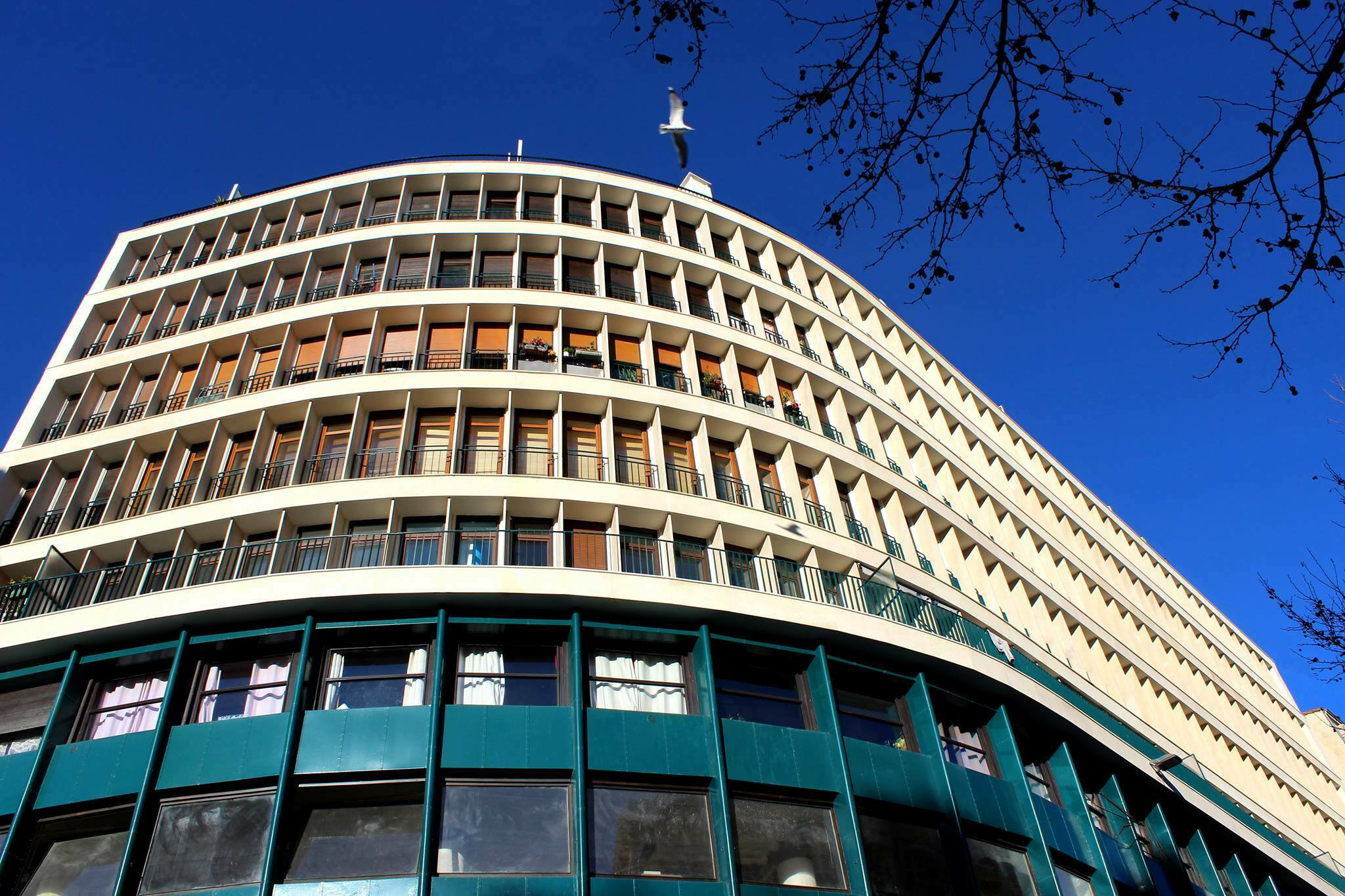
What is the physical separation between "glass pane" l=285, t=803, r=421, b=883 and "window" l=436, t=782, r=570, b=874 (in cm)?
56

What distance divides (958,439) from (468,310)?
59.9 ft

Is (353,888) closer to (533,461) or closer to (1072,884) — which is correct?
(533,461)

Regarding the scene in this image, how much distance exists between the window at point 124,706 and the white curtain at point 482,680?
5.23 m

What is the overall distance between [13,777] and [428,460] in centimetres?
934

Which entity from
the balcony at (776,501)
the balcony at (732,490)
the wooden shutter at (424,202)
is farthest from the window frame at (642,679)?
the wooden shutter at (424,202)

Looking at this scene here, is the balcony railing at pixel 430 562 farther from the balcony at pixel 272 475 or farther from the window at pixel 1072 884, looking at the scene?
→ the window at pixel 1072 884

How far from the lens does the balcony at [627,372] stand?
23422mm

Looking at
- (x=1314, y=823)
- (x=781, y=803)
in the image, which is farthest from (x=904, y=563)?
(x=1314, y=823)

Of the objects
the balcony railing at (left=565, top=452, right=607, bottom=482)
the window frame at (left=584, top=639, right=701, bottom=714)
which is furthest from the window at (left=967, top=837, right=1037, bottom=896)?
the balcony railing at (left=565, top=452, right=607, bottom=482)

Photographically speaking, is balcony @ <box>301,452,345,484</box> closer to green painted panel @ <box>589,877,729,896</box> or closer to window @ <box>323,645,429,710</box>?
window @ <box>323,645,429,710</box>

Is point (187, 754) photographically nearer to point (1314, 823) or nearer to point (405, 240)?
point (405, 240)

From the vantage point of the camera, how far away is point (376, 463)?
20672 millimetres

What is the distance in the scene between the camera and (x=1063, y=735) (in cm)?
2153

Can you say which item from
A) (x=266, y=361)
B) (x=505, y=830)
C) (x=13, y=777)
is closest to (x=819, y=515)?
(x=505, y=830)
